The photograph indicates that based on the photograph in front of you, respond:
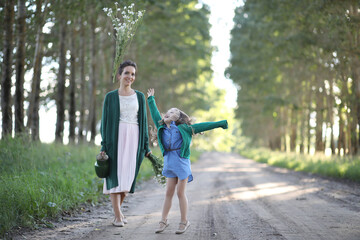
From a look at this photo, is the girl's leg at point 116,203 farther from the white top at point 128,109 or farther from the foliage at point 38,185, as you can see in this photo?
the white top at point 128,109

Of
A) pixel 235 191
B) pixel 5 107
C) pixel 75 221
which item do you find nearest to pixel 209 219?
pixel 75 221

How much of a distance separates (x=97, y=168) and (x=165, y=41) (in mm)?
22484

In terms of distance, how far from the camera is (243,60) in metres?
31.5

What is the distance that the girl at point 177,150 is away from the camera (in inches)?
234

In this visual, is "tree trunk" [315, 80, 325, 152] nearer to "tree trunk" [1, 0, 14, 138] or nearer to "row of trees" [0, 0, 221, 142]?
"row of trees" [0, 0, 221, 142]

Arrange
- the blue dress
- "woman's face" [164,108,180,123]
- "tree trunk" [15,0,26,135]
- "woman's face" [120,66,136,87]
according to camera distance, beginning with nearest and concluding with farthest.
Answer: the blue dress → "woman's face" [164,108,180,123] → "woman's face" [120,66,136,87] → "tree trunk" [15,0,26,135]

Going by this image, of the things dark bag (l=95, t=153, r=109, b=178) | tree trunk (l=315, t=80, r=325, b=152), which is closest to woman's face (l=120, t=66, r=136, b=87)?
dark bag (l=95, t=153, r=109, b=178)

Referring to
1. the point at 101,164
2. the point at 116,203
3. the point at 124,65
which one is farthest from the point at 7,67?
the point at 116,203

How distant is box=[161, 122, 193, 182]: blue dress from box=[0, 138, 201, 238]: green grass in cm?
198

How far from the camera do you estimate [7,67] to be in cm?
1179

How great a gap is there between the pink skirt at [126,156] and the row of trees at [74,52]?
4.96m

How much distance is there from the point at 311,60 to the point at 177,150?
51.6 feet

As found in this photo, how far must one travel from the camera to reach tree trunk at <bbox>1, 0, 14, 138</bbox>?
11.6m

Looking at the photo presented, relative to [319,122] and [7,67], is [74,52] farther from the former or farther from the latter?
[319,122]
